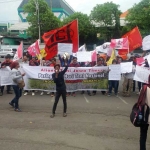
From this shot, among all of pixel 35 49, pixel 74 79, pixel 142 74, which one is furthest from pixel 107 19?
pixel 142 74

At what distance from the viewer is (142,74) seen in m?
10.9

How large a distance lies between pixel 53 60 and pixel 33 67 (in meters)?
0.94

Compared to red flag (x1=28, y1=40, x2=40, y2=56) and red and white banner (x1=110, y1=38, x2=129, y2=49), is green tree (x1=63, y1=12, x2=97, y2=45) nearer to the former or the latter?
red and white banner (x1=110, y1=38, x2=129, y2=49)

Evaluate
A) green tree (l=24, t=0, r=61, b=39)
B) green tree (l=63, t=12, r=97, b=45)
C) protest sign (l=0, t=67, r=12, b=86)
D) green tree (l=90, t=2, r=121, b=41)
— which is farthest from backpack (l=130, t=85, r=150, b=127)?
green tree (l=63, t=12, r=97, b=45)

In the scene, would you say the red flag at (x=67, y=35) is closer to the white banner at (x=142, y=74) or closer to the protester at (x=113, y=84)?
the protester at (x=113, y=84)

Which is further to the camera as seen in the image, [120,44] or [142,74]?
[120,44]

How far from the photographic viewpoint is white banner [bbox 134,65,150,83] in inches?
421

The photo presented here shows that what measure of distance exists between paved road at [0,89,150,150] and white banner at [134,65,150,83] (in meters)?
1.12

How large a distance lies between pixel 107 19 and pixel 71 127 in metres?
46.9

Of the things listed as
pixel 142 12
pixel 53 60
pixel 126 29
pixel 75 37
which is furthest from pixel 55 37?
pixel 126 29

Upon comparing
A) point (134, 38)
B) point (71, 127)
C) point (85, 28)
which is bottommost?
point (71, 127)

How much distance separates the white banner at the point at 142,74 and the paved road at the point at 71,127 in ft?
3.66

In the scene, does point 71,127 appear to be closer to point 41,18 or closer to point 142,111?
point 142,111

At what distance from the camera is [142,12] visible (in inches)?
1807
